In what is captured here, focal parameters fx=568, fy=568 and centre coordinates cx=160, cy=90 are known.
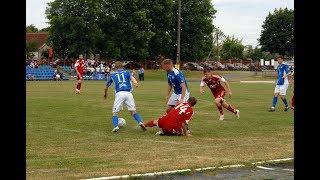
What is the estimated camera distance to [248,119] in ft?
56.2

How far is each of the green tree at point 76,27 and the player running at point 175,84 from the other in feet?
201

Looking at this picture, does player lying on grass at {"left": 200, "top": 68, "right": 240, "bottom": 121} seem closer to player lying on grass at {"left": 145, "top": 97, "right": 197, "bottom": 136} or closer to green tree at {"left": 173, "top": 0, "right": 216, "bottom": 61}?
player lying on grass at {"left": 145, "top": 97, "right": 197, "bottom": 136}

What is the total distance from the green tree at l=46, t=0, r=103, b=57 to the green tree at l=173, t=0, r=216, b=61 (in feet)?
46.1

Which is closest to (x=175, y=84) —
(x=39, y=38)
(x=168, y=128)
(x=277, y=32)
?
(x=168, y=128)

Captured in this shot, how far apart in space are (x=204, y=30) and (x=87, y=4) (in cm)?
2021

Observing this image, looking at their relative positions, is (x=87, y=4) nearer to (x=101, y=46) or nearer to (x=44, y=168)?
(x=101, y=46)

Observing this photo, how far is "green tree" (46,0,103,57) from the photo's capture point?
246ft

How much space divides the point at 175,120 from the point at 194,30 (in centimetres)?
7442

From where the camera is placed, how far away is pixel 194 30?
86250 mm

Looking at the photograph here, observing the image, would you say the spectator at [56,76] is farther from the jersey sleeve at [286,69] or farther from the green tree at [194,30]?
the jersey sleeve at [286,69]

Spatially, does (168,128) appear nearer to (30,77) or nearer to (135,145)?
(135,145)

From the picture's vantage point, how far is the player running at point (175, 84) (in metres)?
13.7

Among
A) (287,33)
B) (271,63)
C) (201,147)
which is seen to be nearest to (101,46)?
(271,63)

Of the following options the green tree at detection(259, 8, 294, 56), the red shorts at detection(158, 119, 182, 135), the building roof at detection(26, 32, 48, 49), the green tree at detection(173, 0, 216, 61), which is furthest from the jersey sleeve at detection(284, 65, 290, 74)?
the building roof at detection(26, 32, 48, 49)
